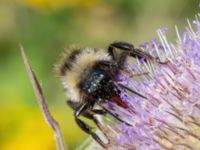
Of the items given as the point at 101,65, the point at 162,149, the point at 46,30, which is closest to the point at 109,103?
the point at 101,65

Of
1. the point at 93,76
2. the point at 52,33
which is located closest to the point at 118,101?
the point at 93,76

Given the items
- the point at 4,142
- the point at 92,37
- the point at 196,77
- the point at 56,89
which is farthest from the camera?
the point at 92,37

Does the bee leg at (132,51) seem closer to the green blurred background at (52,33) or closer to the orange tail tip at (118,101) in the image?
the orange tail tip at (118,101)

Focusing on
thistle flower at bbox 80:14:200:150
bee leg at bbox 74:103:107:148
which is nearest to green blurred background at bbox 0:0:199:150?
bee leg at bbox 74:103:107:148

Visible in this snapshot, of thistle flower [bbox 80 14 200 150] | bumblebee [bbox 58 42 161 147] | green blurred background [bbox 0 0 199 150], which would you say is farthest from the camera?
green blurred background [bbox 0 0 199 150]

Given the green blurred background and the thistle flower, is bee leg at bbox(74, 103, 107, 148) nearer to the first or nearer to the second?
the thistle flower

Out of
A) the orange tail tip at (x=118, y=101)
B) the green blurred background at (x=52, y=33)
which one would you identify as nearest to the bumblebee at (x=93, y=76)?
the orange tail tip at (x=118, y=101)

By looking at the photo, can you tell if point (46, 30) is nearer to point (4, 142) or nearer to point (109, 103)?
point (4, 142)
